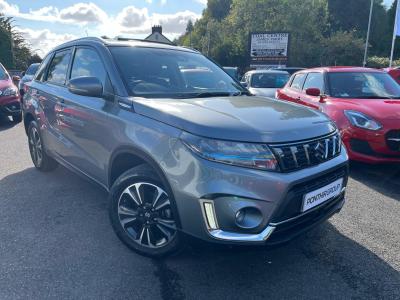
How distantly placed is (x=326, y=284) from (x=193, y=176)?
1325 millimetres

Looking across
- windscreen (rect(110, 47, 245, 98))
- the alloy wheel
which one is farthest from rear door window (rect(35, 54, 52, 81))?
the alloy wheel

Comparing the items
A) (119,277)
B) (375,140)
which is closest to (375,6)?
(375,140)

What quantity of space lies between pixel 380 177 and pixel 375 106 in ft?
3.35

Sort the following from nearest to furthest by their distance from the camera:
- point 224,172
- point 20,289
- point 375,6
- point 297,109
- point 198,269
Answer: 1. point 224,172
2. point 20,289
3. point 198,269
4. point 297,109
5. point 375,6

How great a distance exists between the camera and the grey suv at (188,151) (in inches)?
95.9

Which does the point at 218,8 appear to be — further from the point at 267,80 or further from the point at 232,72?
the point at 267,80

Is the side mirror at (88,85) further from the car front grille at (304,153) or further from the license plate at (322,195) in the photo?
the license plate at (322,195)

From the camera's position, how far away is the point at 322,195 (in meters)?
2.77

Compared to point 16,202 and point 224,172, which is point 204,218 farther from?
point 16,202

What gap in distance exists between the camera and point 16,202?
14.1 ft

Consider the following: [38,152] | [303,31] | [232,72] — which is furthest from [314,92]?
[303,31]

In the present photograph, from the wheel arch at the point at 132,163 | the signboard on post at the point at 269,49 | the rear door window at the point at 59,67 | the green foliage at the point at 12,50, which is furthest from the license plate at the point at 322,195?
the green foliage at the point at 12,50

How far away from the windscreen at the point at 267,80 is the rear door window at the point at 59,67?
8.05 meters

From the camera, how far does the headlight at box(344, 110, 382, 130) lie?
4.90 m
